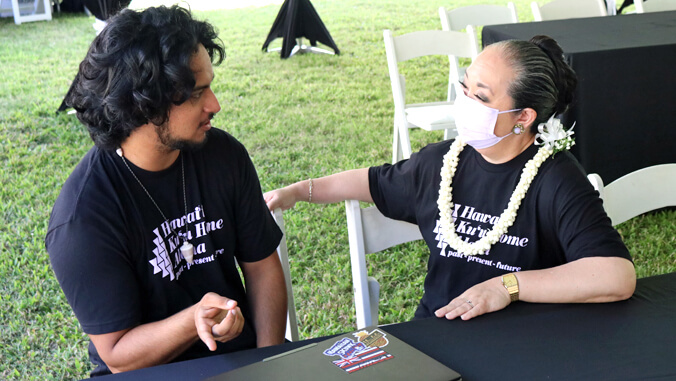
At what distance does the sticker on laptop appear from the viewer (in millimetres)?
1235

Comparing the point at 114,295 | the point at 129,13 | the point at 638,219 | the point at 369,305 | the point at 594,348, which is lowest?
the point at 638,219

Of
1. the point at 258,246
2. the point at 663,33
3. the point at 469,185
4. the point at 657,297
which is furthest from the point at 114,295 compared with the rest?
the point at 663,33

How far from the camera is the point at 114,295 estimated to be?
59.1 inches

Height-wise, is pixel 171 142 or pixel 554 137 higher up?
pixel 171 142

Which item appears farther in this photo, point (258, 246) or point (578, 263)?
point (258, 246)

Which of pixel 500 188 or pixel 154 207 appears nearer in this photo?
pixel 154 207

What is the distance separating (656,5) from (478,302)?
4.44m

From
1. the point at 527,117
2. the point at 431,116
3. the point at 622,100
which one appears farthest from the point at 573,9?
the point at 527,117

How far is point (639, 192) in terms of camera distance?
2.00m

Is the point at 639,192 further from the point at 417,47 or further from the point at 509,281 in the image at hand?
the point at 417,47

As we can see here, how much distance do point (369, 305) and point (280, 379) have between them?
0.75 metres

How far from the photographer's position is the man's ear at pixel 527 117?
188 cm

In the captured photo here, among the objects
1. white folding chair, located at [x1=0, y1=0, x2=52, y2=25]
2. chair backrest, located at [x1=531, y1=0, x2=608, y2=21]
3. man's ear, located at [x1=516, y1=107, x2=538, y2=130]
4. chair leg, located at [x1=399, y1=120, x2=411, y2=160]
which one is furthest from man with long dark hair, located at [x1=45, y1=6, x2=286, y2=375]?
white folding chair, located at [x1=0, y1=0, x2=52, y2=25]

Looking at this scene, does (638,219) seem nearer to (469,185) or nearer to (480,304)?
(469,185)
